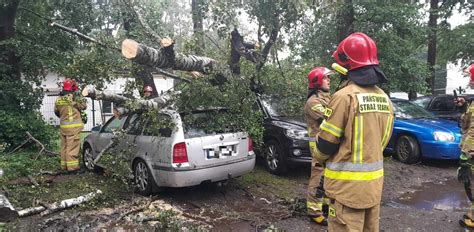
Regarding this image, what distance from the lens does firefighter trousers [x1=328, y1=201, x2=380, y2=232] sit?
3003 millimetres

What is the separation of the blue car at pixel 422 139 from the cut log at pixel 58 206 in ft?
21.8

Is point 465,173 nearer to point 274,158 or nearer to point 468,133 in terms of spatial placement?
point 468,133

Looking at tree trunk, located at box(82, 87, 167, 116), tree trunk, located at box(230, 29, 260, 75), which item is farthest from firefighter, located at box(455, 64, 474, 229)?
tree trunk, located at box(82, 87, 167, 116)

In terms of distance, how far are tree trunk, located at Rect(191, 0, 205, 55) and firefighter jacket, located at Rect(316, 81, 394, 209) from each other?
4.32 metres

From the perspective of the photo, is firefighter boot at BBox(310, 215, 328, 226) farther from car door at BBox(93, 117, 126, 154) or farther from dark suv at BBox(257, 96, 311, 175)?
car door at BBox(93, 117, 126, 154)

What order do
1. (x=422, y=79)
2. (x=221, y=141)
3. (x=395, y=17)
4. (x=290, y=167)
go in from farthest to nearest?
(x=422, y=79), (x=395, y=17), (x=290, y=167), (x=221, y=141)

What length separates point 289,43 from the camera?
9227mm

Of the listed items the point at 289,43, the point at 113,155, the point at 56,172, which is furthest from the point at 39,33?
the point at 289,43

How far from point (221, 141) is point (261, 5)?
12.4 feet

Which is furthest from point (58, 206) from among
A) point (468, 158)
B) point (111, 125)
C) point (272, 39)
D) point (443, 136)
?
point (443, 136)

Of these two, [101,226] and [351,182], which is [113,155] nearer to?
[101,226]

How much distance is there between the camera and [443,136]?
8398 millimetres

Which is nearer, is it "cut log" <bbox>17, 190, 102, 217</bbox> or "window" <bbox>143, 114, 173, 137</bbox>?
"cut log" <bbox>17, 190, 102, 217</bbox>

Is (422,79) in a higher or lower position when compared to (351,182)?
higher
